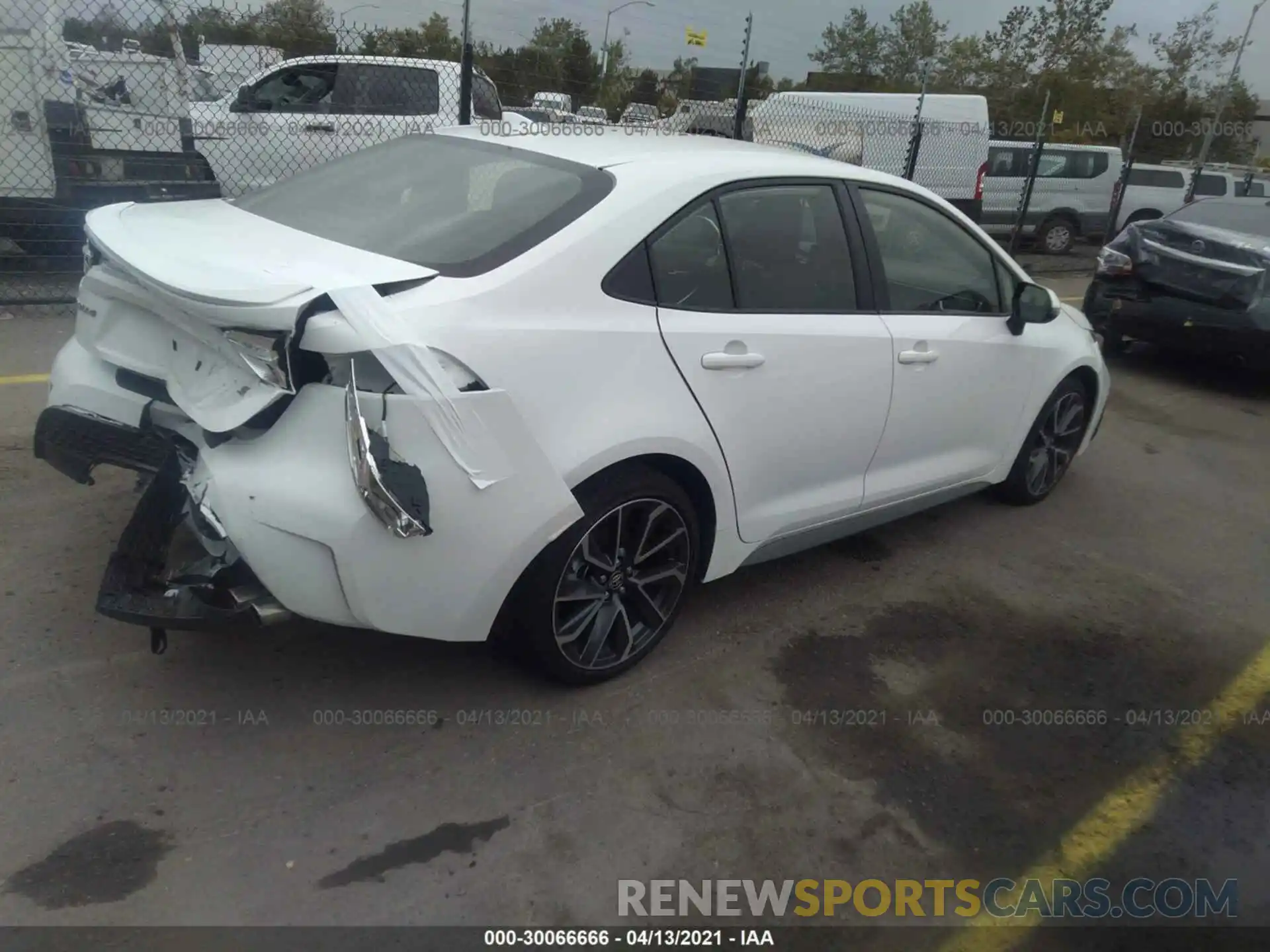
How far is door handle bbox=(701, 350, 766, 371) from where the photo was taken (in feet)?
9.87

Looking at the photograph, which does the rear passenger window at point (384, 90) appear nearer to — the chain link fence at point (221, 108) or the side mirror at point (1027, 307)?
the chain link fence at point (221, 108)

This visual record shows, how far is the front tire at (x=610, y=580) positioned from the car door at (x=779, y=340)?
0.91ft

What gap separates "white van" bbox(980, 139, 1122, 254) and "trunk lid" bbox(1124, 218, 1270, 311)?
24.8 ft

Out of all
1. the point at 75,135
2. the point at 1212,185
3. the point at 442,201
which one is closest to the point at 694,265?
the point at 442,201

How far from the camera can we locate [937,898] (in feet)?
8.29

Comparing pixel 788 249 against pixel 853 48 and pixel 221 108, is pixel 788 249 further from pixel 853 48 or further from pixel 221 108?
pixel 853 48

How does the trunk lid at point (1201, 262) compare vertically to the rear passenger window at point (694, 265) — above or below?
below

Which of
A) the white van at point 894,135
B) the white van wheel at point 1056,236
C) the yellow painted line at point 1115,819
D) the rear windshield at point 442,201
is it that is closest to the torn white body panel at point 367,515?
the rear windshield at point 442,201

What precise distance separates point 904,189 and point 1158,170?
16392 millimetres

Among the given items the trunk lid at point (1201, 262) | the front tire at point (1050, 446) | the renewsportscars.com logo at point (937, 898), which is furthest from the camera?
the trunk lid at point (1201, 262)

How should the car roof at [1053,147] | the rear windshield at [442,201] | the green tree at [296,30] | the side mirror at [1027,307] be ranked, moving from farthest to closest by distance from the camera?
the car roof at [1053,147] → the green tree at [296,30] → the side mirror at [1027,307] → the rear windshield at [442,201]

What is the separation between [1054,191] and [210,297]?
51.7ft

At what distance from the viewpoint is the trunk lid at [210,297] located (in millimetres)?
2389

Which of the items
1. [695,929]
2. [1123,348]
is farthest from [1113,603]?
[1123,348]
